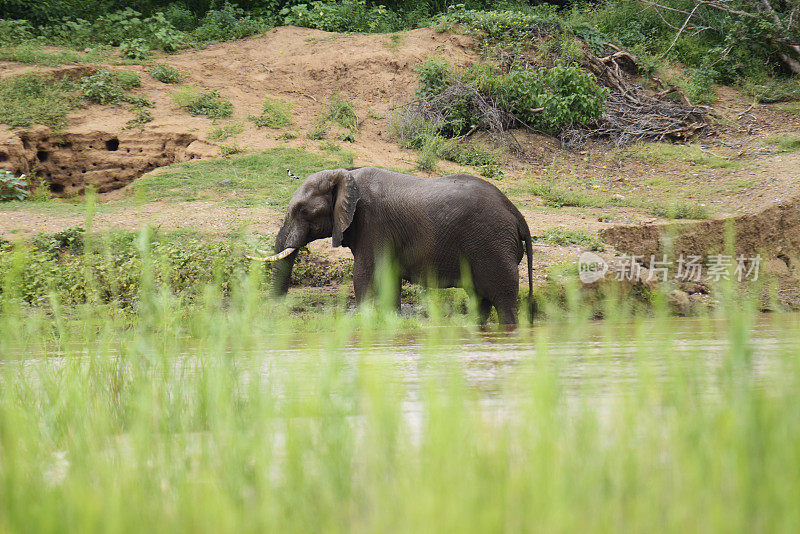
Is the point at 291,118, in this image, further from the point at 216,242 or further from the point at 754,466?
the point at 754,466

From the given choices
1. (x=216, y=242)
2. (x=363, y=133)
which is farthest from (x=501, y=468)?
(x=363, y=133)

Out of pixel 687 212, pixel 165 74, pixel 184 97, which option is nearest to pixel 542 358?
pixel 687 212

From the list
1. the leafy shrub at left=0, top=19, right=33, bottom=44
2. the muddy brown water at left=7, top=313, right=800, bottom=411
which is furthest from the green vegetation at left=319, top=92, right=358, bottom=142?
the muddy brown water at left=7, top=313, right=800, bottom=411

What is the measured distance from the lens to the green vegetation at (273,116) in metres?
12.8

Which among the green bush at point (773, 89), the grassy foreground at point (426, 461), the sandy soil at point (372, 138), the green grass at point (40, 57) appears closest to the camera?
the grassy foreground at point (426, 461)

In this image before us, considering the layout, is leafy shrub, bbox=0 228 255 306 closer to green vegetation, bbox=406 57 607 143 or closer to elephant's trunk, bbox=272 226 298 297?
elephant's trunk, bbox=272 226 298 297

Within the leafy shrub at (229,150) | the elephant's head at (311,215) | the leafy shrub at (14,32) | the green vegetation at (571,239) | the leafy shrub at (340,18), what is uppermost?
the leafy shrub at (340,18)

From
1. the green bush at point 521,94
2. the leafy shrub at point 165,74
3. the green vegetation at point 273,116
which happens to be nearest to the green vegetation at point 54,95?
the leafy shrub at point 165,74

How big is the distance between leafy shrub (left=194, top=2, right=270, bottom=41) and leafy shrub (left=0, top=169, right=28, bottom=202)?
754 centimetres

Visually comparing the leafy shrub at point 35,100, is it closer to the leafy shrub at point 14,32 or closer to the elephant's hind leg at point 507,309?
the leafy shrub at point 14,32

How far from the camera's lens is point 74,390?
1.72m

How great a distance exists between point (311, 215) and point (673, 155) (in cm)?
915

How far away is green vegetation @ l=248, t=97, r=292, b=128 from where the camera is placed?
41.9 ft

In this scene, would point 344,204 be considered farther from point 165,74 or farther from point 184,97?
point 165,74
